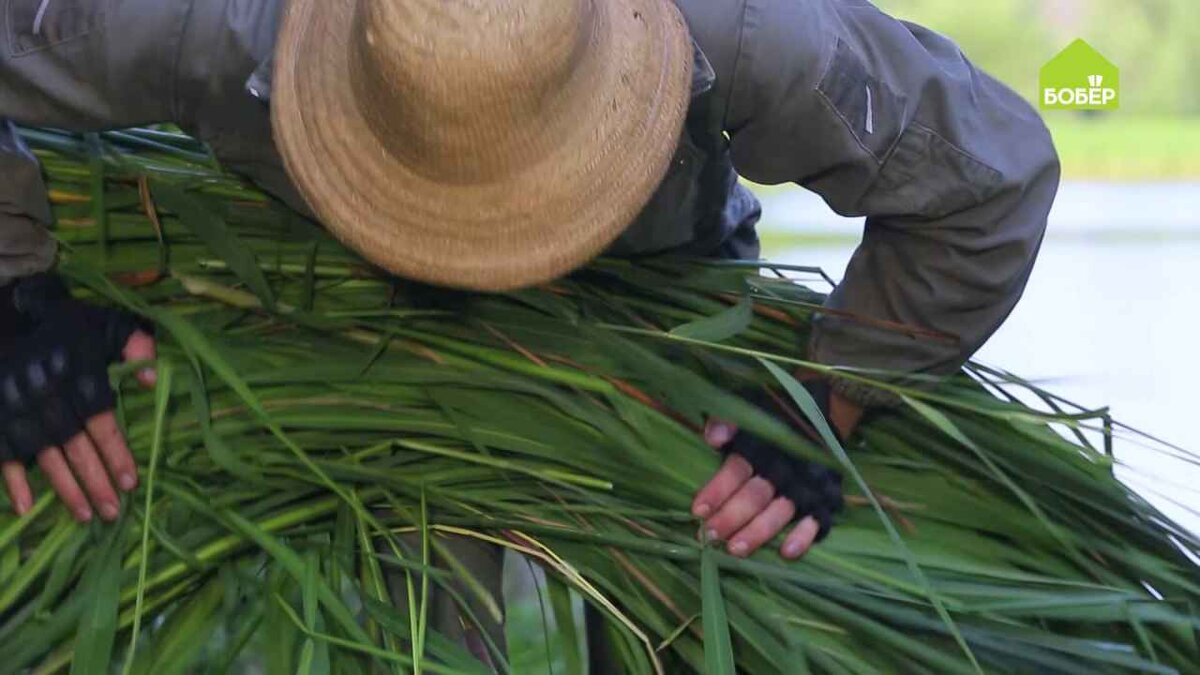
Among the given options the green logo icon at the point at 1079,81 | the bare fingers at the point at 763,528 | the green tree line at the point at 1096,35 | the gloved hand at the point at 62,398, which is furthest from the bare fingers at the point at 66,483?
the green tree line at the point at 1096,35

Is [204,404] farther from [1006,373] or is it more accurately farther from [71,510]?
[1006,373]

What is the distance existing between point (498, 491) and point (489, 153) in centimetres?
25

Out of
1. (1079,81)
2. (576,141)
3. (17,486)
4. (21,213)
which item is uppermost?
(1079,81)

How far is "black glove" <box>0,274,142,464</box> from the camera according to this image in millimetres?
833

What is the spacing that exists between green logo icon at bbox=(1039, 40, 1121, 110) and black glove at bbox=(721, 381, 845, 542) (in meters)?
0.75

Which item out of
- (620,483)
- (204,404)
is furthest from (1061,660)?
(204,404)

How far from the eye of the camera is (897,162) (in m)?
0.85

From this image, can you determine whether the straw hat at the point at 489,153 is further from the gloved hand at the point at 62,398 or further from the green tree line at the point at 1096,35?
the green tree line at the point at 1096,35

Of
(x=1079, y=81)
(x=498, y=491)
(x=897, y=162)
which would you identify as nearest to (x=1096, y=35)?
(x=1079, y=81)

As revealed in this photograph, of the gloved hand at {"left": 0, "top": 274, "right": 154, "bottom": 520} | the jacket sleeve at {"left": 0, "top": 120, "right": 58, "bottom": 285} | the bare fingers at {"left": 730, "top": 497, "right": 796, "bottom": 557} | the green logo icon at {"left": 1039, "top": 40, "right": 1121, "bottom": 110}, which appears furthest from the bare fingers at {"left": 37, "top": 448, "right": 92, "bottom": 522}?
the green logo icon at {"left": 1039, "top": 40, "right": 1121, "bottom": 110}

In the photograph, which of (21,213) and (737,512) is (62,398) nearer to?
(21,213)

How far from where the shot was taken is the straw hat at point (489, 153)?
2.26ft

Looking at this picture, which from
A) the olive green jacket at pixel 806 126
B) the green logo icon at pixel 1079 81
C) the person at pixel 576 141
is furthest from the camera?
the green logo icon at pixel 1079 81

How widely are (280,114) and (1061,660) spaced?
48 centimetres
